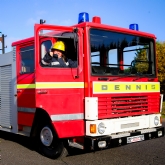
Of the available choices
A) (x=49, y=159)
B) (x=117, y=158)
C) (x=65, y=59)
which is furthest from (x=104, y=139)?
(x=65, y=59)

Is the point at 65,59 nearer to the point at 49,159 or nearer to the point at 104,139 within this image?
the point at 104,139

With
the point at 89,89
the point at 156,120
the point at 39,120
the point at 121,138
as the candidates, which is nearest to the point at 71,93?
the point at 89,89

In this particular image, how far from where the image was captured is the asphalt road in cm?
578

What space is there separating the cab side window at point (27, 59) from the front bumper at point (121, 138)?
7.24ft

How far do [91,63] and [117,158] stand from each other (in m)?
2.13

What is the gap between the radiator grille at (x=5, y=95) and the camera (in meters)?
7.32

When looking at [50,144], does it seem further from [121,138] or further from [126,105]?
[126,105]

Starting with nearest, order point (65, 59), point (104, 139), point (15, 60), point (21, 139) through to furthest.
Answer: point (104, 139), point (65, 59), point (15, 60), point (21, 139)

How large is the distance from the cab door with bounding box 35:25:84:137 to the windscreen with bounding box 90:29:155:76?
350mm

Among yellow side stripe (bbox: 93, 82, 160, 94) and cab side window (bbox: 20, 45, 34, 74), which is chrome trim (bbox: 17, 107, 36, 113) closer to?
cab side window (bbox: 20, 45, 34, 74)

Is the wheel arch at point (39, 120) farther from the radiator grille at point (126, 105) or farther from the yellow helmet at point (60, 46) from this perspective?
the yellow helmet at point (60, 46)

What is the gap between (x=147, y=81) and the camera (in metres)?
6.62

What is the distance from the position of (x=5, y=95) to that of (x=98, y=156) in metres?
3.01

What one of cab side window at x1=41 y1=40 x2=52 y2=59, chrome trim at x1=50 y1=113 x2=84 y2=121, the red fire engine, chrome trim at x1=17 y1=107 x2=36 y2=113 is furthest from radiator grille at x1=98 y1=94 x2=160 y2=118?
chrome trim at x1=17 y1=107 x2=36 y2=113
